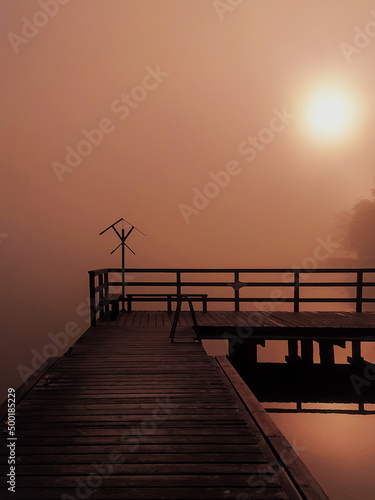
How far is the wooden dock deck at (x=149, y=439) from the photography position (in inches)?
92.7

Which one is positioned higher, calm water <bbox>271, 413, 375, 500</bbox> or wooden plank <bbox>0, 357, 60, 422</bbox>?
wooden plank <bbox>0, 357, 60, 422</bbox>

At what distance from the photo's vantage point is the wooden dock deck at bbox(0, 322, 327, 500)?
92.7 inches

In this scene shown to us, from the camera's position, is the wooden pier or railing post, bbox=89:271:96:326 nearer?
the wooden pier

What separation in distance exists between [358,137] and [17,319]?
4749cm

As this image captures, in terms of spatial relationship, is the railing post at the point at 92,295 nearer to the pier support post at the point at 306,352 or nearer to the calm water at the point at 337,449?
the calm water at the point at 337,449

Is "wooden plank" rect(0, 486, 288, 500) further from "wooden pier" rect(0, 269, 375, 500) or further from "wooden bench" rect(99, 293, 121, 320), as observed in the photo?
"wooden bench" rect(99, 293, 121, 320)

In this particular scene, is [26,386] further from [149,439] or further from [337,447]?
[337,447]

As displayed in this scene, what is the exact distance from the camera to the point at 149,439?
3.00 m

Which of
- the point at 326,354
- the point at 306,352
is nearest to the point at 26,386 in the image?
the point at 306,352

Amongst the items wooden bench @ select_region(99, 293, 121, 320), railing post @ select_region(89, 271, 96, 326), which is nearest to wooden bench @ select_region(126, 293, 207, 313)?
wooden bench @ select_region(99, 293, 121, 320)

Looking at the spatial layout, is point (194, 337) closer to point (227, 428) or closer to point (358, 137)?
point (227, 428)

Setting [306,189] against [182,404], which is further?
[306,189]

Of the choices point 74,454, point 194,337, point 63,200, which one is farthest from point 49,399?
point 63,200

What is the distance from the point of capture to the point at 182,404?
3768 millimetres
